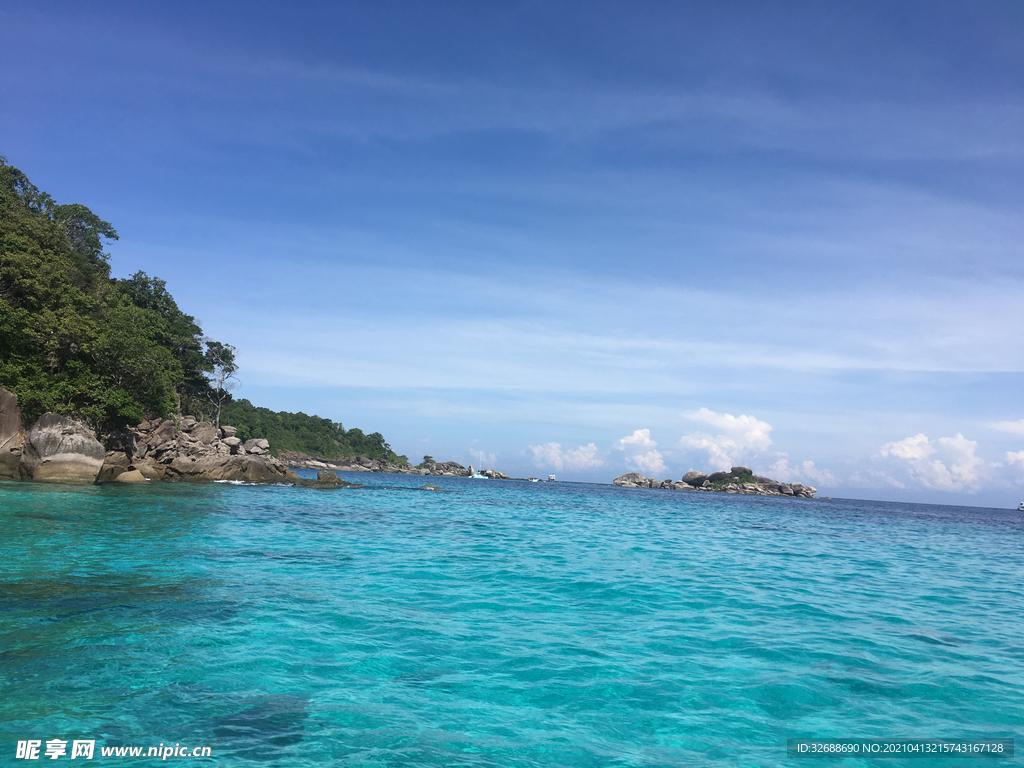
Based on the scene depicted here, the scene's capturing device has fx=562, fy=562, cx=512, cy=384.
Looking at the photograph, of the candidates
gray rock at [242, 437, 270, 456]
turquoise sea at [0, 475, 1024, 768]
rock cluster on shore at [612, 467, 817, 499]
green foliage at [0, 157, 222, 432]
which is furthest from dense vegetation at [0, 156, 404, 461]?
rock cluster on shore at [612, 467, 817, 499]

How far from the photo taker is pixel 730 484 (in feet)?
426

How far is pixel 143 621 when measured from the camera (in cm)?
841

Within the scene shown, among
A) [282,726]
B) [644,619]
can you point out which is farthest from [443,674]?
[644,619]

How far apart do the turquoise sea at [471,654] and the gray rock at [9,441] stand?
57.0 ft

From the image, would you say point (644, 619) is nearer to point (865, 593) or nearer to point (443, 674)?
point (443, 674)

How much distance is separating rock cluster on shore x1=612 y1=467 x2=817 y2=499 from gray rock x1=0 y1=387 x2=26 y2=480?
119672 millimetres

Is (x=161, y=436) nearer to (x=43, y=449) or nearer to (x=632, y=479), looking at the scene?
(x=43, y=449)

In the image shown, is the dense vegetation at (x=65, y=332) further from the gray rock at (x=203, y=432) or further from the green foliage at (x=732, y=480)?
the green foliage at (x=732, y=480)

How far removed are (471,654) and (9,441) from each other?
113 feet

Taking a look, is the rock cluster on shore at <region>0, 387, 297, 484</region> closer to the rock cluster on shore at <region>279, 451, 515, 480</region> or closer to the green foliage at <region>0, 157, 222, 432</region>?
the green foliage at <region>0, 157, 222, 432</region>

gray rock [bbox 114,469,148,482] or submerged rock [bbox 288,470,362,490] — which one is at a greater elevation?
gray rock [bbox 114,469,148,482]

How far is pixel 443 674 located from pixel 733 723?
3.53 metres

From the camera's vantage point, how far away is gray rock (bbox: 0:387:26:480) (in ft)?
96.6

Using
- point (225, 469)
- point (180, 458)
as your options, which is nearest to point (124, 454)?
point (180, 458)
